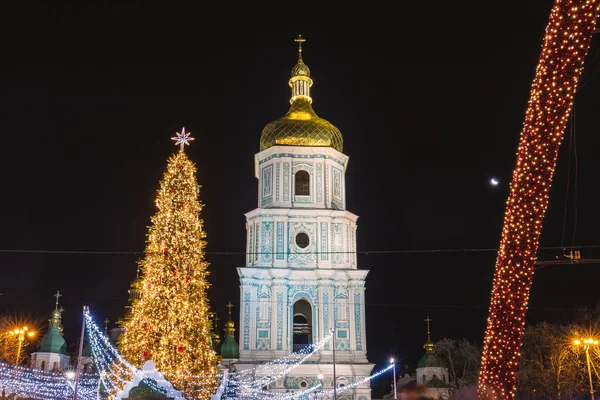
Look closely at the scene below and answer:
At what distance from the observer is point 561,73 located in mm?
6547

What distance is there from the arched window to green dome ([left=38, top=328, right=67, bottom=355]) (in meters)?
26.1

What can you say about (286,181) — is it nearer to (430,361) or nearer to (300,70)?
(300,70)

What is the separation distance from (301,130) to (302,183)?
3.34 meters

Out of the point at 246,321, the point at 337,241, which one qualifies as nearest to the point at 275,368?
the point at 246,321

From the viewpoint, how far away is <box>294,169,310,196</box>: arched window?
38594mm

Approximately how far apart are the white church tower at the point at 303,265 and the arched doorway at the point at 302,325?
0.18 feet

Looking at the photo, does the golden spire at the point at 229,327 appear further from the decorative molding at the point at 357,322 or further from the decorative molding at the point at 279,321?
the decorative molding at the point at 357,322

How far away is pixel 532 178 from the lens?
22.5 ft

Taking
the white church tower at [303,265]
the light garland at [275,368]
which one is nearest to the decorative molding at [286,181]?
the white church tower at [303,265]

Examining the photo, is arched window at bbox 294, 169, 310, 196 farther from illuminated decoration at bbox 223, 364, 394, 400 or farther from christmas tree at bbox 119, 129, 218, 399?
christmas tree at bbox 119, 129, 218, 399

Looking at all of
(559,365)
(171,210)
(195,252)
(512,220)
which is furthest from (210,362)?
(559,365)

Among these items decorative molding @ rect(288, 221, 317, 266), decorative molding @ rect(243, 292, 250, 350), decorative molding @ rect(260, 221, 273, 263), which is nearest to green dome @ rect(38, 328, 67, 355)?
decorative molding @ rect(243, 292, 250, 350)

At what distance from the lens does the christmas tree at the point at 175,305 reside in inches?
726

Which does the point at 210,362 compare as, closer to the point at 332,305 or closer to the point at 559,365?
the point at 332,305
